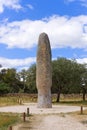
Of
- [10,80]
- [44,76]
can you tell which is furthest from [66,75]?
[10,80]

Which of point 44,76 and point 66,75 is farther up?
point 66,75

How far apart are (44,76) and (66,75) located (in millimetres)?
23117

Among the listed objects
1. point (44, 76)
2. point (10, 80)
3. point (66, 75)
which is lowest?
point (44, 76)

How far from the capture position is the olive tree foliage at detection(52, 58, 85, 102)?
6819 centimetres

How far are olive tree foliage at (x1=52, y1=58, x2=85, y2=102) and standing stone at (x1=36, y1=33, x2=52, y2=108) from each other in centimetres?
2184

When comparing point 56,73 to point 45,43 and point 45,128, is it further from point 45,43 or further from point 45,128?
point 45,128

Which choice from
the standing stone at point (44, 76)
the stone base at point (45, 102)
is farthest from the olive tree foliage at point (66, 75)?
the stone base at point (45, 102)

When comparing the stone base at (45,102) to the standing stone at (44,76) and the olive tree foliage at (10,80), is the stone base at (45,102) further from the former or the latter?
the olive tree foliage at (10,80)

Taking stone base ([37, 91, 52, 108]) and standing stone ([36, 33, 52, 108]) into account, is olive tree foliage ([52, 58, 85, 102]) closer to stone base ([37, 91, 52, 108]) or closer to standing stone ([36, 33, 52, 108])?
standing stone ([36, 33, 52, 108])

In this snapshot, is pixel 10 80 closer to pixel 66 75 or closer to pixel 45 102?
pixel 66 75

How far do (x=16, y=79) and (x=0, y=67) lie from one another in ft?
21.9

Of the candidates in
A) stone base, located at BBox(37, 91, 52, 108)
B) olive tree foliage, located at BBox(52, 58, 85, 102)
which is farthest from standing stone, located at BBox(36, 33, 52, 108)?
olive tree foliage, located at BBox(52, 58, 85, 102)

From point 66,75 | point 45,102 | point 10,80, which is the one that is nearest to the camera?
point 45,102

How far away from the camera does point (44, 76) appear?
4541cm
